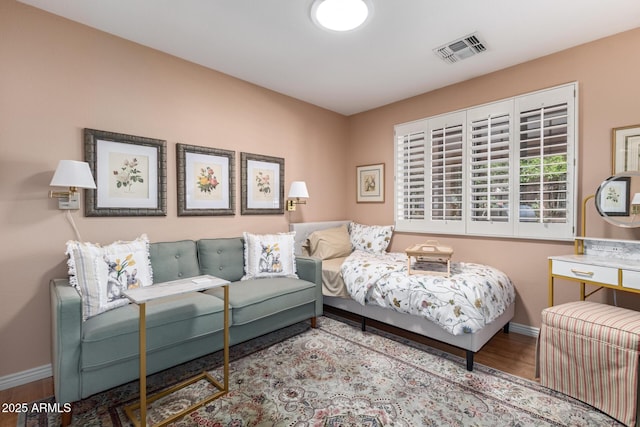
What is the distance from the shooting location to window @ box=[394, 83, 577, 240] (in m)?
2.69

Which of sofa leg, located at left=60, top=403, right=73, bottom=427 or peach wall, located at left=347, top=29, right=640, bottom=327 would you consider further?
peach wall, located at left=347, top=29, right=640, bottom=327

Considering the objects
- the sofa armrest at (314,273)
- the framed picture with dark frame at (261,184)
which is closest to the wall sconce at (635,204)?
the sofa armrest at (314,273)

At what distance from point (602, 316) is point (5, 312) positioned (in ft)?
12.7

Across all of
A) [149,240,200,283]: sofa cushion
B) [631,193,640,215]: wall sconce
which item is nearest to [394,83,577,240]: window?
[631,193,640,215]: wall sconce

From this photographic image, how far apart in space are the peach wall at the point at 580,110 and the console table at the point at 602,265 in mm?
242

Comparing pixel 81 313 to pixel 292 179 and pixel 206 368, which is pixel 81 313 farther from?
pixel 292 179

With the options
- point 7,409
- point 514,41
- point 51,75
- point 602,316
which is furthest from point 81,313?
point 514,41

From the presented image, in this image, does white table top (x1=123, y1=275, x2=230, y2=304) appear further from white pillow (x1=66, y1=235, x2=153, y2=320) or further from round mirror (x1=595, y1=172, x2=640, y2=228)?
round mirror (x1=595, y1=172, x2=640, y2=228)

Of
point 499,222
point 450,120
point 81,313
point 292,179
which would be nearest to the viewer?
point 81,313

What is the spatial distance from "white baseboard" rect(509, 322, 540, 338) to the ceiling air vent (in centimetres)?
260

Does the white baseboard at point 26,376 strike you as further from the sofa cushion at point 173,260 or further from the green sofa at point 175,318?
the sofa cushion at point 173,260

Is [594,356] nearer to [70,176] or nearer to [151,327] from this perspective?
[151,327]

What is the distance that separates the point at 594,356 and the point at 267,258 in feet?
8.18

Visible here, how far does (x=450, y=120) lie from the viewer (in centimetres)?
338
